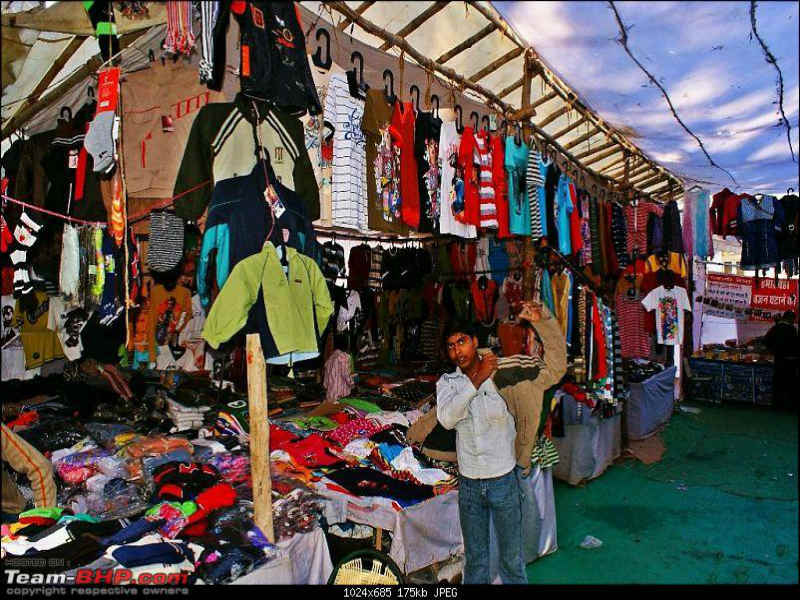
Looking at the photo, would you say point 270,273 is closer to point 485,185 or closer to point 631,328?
point 485,185

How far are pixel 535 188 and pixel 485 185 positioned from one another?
74 centimetres

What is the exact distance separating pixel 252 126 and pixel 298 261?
774 mm

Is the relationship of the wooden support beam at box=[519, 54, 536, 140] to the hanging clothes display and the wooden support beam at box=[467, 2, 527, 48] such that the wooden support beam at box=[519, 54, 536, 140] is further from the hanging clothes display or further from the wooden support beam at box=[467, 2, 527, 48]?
the hanging clothes display

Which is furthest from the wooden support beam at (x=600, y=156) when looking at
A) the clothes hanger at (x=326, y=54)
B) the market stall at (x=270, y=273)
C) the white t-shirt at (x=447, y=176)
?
the clothes hanger at (x=326, y=54)

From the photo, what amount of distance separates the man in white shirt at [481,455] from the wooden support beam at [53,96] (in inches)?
137

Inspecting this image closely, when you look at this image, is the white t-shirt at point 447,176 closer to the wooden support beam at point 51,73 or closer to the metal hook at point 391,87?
the metal hook at point 391,87

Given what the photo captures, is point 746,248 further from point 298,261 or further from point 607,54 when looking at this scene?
point 298,261

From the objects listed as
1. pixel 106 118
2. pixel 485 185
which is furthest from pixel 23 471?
pixel 485 185

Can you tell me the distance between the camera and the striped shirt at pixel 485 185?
16.5ft

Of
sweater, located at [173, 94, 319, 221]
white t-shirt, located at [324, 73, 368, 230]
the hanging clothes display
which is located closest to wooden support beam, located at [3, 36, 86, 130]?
sweater, located at [173, 94, 319, 221]

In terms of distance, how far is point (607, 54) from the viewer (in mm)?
3410

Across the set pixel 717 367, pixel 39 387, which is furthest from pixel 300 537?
pixel 717 367

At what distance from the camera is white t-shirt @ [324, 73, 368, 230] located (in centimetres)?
393

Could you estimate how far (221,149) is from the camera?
3018 mm
